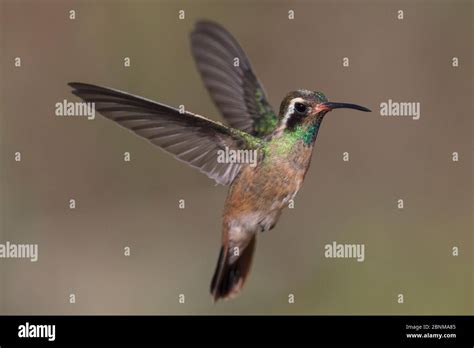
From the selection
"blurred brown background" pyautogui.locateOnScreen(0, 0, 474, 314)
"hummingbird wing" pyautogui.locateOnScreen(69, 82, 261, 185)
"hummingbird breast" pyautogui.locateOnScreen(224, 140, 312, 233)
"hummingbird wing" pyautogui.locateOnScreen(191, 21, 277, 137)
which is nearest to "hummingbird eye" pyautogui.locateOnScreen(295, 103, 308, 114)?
"hummingbird breast" pyautogui.locateOnScreen(224, 140, 312, 233)

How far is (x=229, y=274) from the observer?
3211 millimetres

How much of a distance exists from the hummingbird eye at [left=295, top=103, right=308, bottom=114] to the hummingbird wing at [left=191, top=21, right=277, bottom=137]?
71 cm

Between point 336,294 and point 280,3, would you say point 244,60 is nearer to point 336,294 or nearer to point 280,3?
point 336,294

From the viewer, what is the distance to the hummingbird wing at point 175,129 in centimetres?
239

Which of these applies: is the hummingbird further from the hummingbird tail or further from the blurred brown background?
the blurred brown background

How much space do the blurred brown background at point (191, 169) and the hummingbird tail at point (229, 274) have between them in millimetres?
2421

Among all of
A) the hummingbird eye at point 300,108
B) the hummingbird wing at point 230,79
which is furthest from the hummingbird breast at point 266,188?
the hummingbird wing at point 230,79

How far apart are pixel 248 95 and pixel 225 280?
36.6 inches

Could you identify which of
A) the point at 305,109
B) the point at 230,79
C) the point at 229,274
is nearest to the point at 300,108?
the point at 305,109

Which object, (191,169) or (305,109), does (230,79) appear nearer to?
(305,109)

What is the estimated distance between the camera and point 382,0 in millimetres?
6375

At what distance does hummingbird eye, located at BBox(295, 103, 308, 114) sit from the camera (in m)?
2.56
